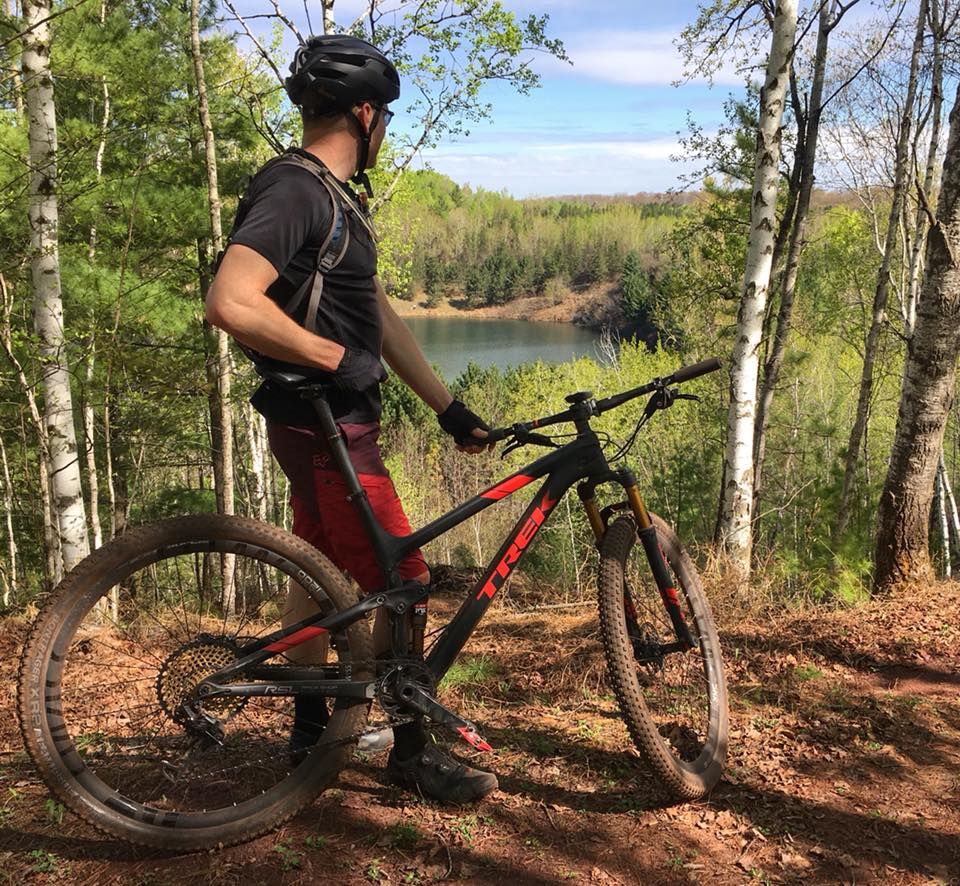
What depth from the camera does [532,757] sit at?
9.27 ft

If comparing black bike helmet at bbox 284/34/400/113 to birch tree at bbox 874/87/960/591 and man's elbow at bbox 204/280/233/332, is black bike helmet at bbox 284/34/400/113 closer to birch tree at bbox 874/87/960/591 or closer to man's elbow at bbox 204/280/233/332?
man's elbow at bbox 204/280/233/332

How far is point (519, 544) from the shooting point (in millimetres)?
2535

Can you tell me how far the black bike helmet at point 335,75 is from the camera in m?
2.11

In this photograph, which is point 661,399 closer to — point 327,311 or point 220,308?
point 327,311

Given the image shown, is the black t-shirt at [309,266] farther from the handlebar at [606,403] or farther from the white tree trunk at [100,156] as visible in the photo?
the white tree trunk at [100,156]

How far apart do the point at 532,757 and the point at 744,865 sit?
2.80ft

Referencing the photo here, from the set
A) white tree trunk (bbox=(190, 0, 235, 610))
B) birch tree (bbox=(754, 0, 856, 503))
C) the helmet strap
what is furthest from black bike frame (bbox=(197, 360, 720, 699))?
birch tree (bbox=(754, 0, 856, 503))

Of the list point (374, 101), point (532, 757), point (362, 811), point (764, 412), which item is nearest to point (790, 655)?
point (532, 757)

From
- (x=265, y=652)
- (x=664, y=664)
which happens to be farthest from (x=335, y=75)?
(x=664, y=664)

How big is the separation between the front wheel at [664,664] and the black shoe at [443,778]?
1.81 ft

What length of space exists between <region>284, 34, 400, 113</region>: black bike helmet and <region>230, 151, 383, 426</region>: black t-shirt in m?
0.25

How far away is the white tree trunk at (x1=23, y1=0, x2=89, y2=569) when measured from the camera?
16.5ft

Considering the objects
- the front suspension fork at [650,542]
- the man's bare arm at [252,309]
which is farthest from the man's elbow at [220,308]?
the front suspension fork at [650,542]

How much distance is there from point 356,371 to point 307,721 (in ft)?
3.86
